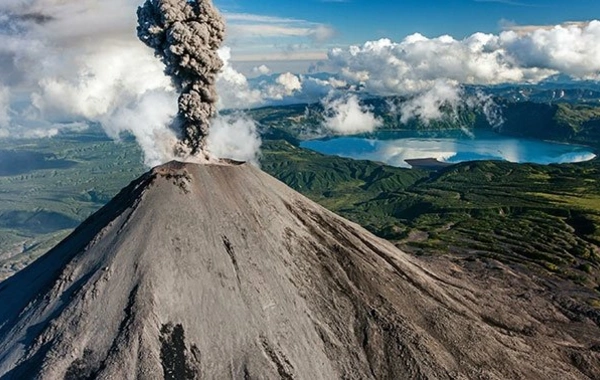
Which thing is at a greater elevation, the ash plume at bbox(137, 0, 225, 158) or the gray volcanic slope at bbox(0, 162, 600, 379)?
the ash plume at bbox(137, 0, 225, 158)

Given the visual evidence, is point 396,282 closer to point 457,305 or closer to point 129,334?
point 457,305

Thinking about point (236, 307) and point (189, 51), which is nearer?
point (236, 307)

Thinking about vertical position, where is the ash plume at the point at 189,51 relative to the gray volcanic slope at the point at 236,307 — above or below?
above

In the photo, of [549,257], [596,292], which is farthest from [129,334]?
[549,257]

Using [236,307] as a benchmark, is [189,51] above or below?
above

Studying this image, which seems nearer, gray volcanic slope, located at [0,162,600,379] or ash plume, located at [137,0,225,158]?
gray volcanic slope, located at [0,162,600,379]

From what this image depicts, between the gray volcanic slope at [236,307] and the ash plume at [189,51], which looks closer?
the gray volcanic slope at [236,307]
